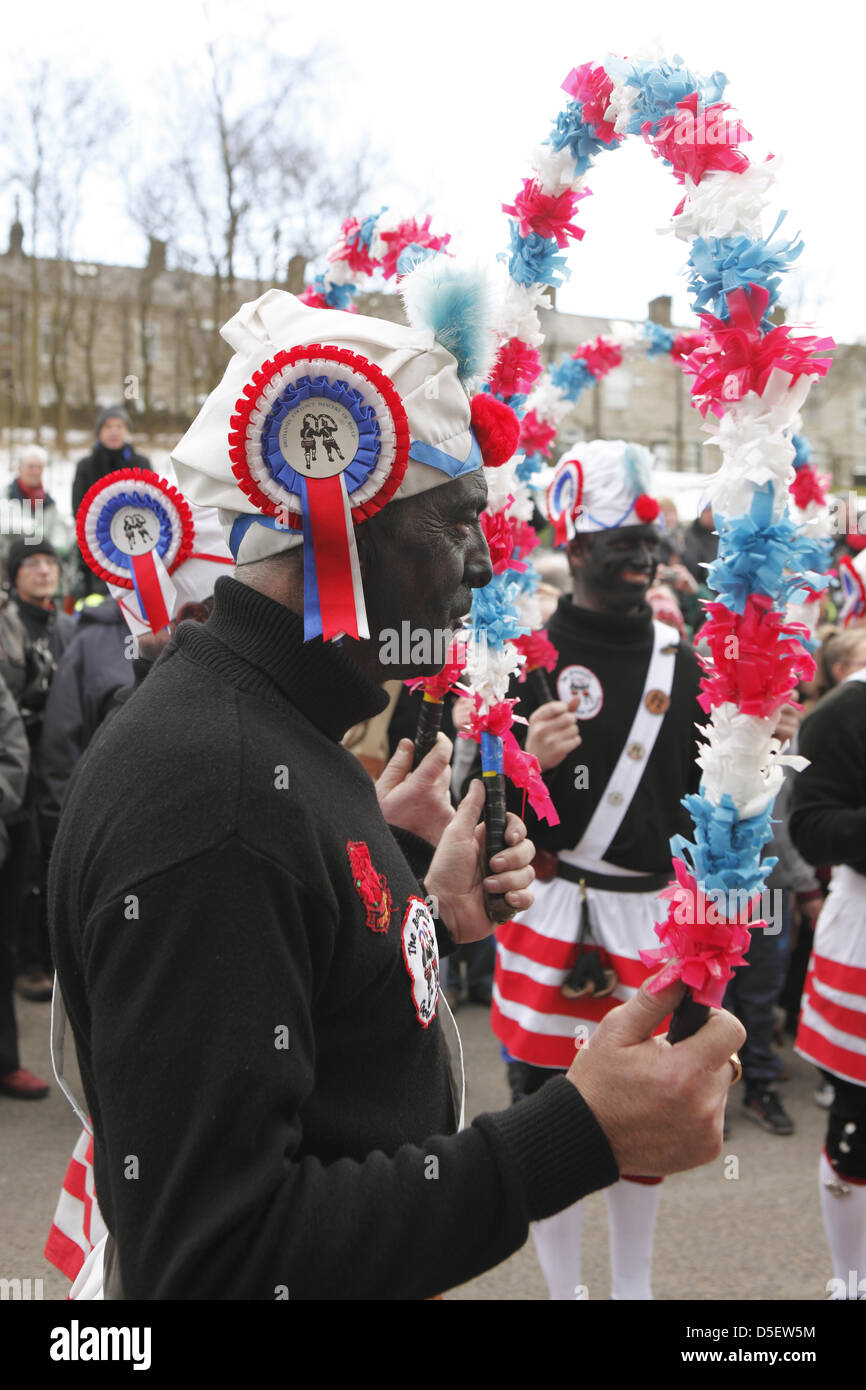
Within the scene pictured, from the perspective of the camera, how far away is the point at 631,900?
11.7 ft

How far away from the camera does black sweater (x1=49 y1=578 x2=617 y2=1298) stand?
1148 mm

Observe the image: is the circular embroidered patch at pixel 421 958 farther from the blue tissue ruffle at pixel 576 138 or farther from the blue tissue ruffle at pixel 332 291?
the blue tissue ruffle at pixel 332 291

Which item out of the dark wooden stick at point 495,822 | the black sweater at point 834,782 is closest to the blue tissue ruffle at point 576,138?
the dark wooden stick at point 495,822

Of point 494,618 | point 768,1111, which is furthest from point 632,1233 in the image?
point 494,618

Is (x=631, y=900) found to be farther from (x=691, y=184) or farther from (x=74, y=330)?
(x=74, y=330)

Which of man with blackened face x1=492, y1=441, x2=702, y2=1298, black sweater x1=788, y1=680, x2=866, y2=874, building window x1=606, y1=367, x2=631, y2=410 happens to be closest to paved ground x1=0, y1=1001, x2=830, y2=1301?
man with blackened face x1=492, y1=441, x2=702, y2=1298

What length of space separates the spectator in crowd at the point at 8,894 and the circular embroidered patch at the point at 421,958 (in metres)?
3.69

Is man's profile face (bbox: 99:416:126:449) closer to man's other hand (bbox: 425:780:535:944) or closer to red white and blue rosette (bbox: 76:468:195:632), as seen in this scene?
red white and blue rosette (bbox: 76:468:195:632)

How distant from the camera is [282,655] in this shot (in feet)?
4.80

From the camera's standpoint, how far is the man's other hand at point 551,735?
321 centimetres

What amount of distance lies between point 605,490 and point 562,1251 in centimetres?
234
